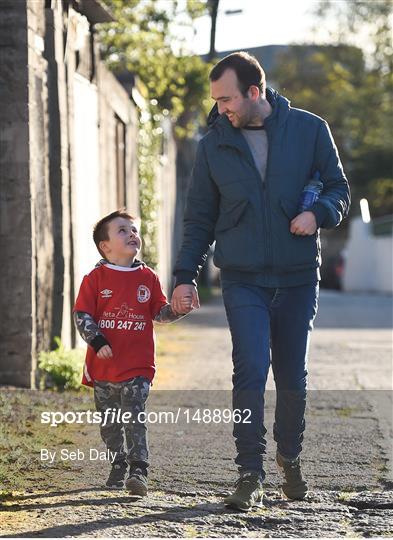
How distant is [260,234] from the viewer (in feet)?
18.4

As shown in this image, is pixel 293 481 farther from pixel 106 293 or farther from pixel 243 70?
pixel 243 70

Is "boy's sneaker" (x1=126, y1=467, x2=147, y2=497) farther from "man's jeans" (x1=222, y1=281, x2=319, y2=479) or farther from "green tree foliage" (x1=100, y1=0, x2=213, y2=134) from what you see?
"green tree foliage" (x1=100, y1=0, x2=213, y2=134)

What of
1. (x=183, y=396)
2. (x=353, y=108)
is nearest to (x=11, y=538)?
(x=183, y=396)

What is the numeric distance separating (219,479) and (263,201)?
1385mm

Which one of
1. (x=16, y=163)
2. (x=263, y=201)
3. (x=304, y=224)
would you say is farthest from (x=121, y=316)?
(x=16, y=163)

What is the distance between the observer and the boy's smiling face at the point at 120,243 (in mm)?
5918

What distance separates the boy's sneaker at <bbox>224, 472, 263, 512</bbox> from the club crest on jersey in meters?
0.91

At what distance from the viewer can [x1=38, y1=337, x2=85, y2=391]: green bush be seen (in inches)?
367

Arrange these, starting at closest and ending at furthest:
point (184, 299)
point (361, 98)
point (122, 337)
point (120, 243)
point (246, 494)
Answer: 1. point (246, 494)
2. point (184, 299)
3. point (122, 337)
4. point (120, 243)
5. point (361, 98)

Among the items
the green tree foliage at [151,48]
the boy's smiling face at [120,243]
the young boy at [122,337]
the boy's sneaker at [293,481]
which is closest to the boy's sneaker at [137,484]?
the young boy at [122,337]

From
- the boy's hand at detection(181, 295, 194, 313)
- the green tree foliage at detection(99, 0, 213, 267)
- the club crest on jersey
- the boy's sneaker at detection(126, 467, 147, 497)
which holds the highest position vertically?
the green tree foliage at detection(99, 0, 213, 267)

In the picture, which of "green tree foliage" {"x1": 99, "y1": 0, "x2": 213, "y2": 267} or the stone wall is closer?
the stone wall

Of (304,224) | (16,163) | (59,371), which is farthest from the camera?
(59,371)

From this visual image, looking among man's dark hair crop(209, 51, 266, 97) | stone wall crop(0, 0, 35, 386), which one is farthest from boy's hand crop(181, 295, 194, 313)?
stone wall crop(0, 0, 35, 386)
